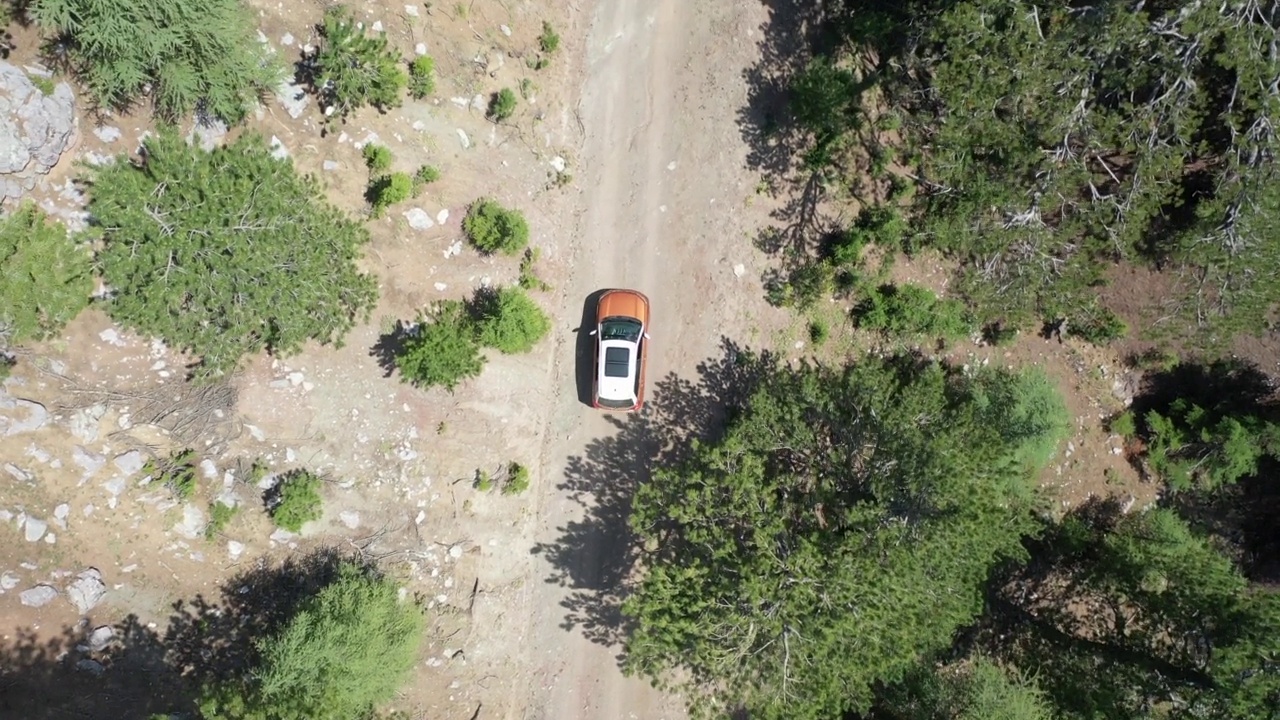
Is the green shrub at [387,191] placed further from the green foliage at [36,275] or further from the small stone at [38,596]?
the small stone at [38,596]

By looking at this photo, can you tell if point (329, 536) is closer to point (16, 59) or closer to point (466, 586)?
point (466, 586)

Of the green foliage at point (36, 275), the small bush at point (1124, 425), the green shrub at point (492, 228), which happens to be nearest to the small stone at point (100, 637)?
the green foliage at point (36, 275)

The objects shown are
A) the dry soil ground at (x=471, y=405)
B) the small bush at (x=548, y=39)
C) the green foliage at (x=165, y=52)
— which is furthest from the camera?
the small bush at (x=548, y=39)

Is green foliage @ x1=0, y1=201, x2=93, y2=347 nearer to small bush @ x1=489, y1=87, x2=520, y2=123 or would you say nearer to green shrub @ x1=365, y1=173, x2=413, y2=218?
green shrub @ x1=365, y1=173, x2=413, y2=218

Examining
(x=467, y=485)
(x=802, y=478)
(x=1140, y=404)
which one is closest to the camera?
(x=802, y=478)

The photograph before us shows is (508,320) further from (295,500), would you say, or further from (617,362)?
(295,500)

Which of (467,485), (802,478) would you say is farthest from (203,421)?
(802,478)

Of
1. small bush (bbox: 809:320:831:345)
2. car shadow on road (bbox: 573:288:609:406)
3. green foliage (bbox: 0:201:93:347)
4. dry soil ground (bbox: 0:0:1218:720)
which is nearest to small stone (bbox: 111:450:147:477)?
dry soil ground (bbox: 0:0:1218:720)

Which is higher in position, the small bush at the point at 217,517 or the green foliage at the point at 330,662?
the small bush at the point at 217,517
